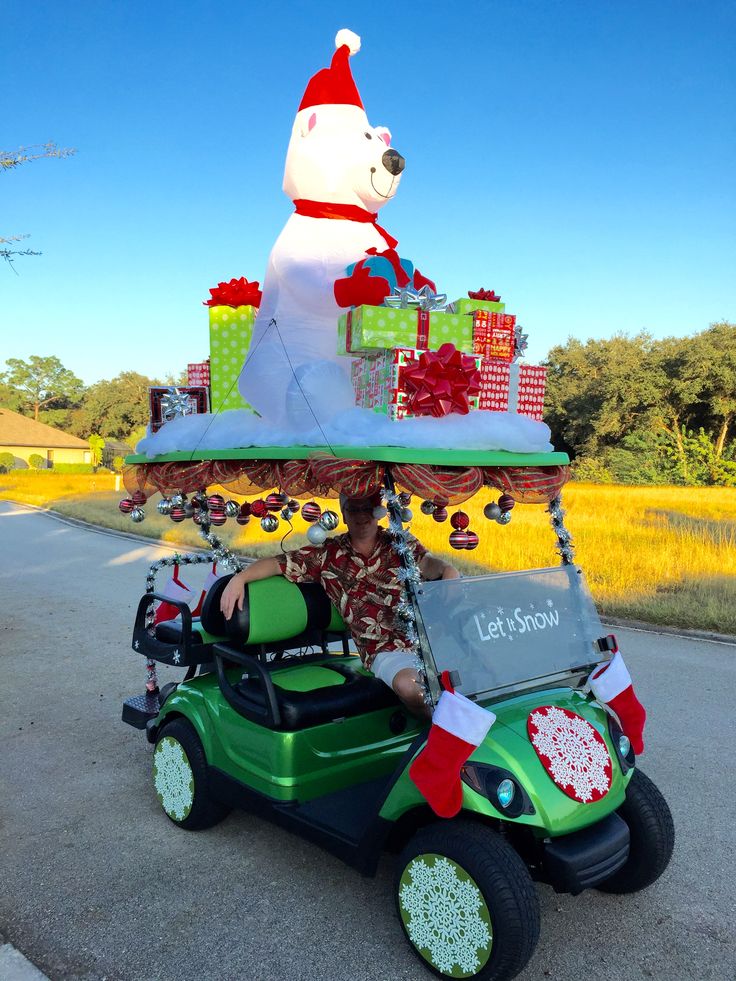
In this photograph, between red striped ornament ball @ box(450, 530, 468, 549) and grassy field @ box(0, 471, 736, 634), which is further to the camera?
grassy field @ box(0, 471, 736, 634)

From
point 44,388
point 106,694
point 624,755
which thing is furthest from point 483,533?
point 44,388

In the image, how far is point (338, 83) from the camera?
150 inches

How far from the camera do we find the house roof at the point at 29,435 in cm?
5884

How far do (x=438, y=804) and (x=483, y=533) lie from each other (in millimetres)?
10058

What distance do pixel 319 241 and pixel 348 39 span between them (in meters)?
1.20

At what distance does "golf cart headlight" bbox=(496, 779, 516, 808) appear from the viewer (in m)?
2.41

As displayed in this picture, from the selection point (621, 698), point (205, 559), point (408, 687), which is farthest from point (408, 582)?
point (205, 559)

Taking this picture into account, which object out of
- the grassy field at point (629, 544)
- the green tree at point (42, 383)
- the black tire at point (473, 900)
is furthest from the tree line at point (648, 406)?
the green tree at point (42, 383)

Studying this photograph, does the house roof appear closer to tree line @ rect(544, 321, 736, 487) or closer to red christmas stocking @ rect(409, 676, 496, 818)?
tree line @ rect(544, 321, 736, 487)

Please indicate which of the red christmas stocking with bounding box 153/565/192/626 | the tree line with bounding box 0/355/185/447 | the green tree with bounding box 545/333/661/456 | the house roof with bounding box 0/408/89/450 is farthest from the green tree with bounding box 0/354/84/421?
the red christmas stocking with bounding box 153/565/192/626

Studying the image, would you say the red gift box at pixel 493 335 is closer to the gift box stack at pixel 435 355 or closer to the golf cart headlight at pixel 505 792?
the gift box stack at pixel 435 355

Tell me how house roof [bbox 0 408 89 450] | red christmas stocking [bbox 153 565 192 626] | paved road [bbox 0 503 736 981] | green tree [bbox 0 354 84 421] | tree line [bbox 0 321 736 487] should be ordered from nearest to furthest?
1. paved road [bbox 0 503 736 981]
2. red christmas stocking [bbox 153 565 192 626]
3. tree line [bbox 0 321 736 487]
4. house roof [bbox 0 408 89 450]
5. green tree [bbox 0 354 84 421]

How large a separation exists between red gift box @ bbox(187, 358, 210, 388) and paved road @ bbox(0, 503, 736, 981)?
220 cm

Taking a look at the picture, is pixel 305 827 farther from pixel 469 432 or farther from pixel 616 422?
pixel 616 422
